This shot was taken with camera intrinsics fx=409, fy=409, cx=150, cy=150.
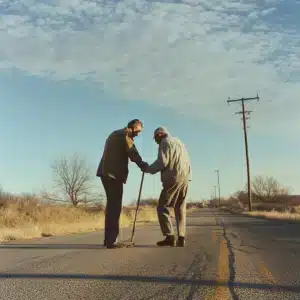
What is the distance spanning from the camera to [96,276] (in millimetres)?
4219

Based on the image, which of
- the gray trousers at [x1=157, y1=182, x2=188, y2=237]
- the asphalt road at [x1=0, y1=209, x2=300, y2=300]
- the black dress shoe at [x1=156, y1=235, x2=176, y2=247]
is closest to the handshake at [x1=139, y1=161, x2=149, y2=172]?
the gray trousers at [x1=157, y1=182, x2=188, y2=237]

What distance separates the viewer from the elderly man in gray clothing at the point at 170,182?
274 inches

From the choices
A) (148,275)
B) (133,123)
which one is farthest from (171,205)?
(148,275)

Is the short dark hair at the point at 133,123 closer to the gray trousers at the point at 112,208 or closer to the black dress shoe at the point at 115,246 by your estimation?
the gray trousers at the point at 112,208

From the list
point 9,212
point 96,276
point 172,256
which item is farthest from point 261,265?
point 9,212

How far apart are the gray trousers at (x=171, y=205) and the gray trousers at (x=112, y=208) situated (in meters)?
0.72

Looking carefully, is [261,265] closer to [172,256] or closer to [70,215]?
[172,256]

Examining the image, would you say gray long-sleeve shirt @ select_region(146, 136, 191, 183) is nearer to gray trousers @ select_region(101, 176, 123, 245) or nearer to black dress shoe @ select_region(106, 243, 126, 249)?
gray trousers @ select_region(101, 176, 123, 245)

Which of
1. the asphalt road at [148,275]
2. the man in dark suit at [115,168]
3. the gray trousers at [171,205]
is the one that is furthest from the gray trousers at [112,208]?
the gray trousers at [171,205]

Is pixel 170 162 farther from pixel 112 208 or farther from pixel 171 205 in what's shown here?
pixel 112 208

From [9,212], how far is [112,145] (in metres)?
18.1

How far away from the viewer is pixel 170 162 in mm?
7062

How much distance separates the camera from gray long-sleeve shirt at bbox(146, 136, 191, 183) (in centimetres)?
695

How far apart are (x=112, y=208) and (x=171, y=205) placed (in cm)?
103
